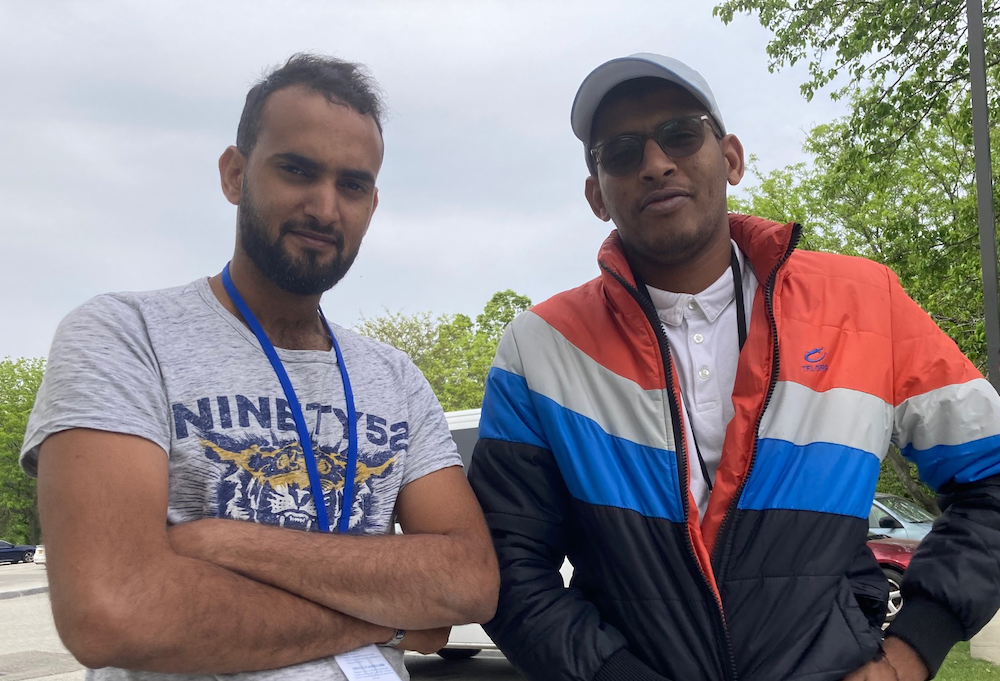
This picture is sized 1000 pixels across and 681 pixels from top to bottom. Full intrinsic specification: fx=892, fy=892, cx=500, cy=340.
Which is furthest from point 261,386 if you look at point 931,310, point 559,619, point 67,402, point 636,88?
point 931,310

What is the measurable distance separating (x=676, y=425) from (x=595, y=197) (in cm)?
87

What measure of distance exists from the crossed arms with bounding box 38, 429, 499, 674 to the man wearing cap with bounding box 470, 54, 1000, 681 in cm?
37

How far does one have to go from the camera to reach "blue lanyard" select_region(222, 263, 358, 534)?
2.26 metres

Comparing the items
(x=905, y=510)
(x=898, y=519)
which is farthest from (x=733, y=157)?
(x=905, y=510)

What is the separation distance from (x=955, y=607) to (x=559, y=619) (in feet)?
3.31

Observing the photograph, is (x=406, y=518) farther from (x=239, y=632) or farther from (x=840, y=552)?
(x=840, y=552)

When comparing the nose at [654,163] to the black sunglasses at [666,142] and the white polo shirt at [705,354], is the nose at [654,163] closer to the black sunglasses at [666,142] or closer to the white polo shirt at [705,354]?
the black sunglasses at [666,142]

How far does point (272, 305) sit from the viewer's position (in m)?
2.52

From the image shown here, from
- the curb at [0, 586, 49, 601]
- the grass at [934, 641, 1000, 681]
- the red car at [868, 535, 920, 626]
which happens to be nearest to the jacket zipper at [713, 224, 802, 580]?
the grass at [934, 641, 1000, 681]

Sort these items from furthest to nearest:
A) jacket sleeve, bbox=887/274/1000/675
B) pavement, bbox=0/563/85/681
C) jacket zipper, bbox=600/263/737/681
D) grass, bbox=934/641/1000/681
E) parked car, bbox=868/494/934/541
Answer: parked car, bbox=868/494/934/541 → pavement, bbox=0/563/85/681 → grass, bbox=934/641/1000/681 → jacket sleeve, bbox=887/274/1000/675 → jacket zipper, bbox=600/263/737/681

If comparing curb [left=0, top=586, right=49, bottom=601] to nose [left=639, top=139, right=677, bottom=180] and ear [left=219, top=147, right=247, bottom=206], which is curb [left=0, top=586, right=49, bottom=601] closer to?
ear [left=219, top=147, right=247, bottom=206]

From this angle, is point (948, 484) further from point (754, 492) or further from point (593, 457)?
point (593, 457)

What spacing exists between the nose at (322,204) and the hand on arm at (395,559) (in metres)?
0.78

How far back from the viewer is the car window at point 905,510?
13836 millimetres
